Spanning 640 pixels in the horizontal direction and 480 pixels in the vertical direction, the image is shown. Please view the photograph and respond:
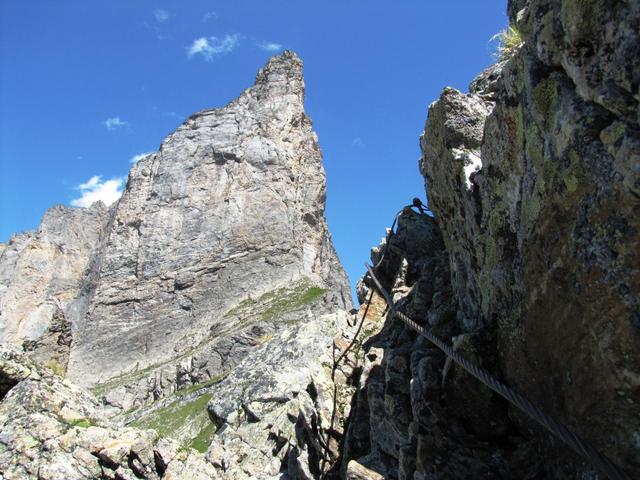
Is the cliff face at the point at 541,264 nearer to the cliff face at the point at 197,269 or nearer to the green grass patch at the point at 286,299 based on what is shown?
the cliff face at the point at 197,269

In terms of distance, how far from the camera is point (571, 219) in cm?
584

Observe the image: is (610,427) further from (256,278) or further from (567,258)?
(256,278)

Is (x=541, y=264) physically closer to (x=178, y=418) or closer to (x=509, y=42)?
(x=509, y=42)

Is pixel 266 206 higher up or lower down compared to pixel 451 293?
higher up

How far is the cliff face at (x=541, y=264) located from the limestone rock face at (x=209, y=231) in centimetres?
7915

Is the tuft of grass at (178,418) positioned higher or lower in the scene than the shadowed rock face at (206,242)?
lower

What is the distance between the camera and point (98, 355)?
310 ft

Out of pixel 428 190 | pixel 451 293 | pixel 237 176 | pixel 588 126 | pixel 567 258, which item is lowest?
pixel 567 258

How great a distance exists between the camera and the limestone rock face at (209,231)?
306 feet

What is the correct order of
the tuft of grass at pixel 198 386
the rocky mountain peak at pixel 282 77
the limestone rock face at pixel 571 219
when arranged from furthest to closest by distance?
the rocky mountain peak at pixel 282 77, the tuft of grass at pixel 198 386, the limestone rock face at pixel 571 219

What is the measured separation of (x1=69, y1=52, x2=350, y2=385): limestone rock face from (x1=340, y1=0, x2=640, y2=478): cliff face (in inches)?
3116

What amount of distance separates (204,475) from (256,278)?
7225 centimetres

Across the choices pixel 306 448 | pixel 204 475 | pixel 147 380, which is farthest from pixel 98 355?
pixel 306 448

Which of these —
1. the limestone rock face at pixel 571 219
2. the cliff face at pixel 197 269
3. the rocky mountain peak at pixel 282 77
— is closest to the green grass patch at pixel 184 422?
the cliff face at pixel 197 269
